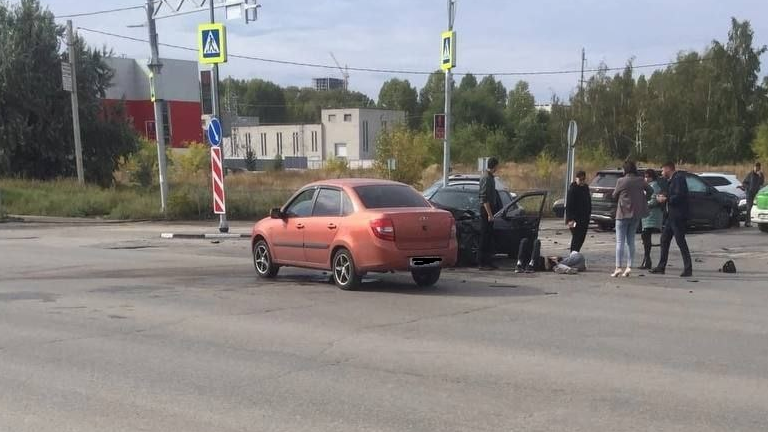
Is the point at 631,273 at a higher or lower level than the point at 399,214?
lower

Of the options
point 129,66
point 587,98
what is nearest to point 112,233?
point 129,66

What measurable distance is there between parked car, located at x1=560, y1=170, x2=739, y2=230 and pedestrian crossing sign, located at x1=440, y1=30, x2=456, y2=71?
5273mm

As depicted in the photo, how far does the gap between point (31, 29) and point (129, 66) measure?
30568mm

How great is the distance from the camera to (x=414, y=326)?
8859 mm

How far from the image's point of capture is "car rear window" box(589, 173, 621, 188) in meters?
21.7

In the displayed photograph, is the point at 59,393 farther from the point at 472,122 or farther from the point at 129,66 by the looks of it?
the point at 472,122

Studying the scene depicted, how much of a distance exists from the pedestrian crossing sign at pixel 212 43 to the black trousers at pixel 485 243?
1096cm

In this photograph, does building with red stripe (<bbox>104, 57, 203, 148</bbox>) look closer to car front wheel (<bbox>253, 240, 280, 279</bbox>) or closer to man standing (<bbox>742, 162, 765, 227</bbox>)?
man standing (<bbox>742, 162, 765, 227</bbox>)

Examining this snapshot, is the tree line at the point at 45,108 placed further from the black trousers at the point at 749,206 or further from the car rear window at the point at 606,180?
the black trousers at the point at 749,206

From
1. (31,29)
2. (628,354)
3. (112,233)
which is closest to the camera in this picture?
(628,354)

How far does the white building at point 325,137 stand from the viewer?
11125 centimetres

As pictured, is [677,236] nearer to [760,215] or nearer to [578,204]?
[578,204]

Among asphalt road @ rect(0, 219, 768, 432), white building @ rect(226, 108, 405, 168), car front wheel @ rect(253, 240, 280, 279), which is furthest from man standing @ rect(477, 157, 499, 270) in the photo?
white building @ rect(226, 108, 405, 168)

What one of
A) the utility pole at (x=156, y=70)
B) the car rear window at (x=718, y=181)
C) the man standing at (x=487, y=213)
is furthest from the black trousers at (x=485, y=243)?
the car rear window at (x=718, y=181)
